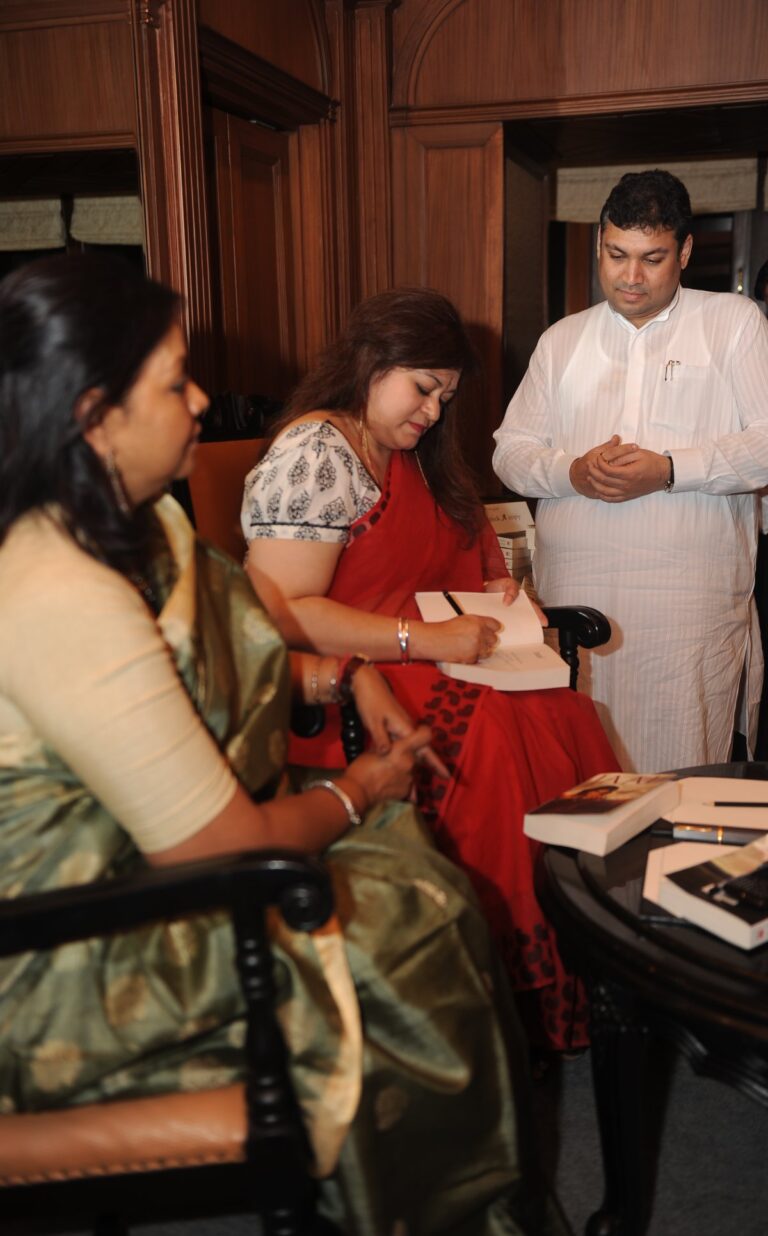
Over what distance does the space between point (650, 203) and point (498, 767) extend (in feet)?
4.42

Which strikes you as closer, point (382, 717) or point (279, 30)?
point (382, 717)

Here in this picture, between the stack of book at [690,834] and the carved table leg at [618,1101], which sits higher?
the stack of book at [690,834]

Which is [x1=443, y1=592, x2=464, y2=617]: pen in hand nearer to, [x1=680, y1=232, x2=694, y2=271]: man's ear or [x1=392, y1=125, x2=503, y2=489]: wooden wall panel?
[x1=680, y1=232, x2=694, y2=271]: man's ear

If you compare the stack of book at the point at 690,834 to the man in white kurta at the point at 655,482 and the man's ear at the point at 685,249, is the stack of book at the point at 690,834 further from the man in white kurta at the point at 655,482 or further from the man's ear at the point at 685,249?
the man's ear at the point at 685,249

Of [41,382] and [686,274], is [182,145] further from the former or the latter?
[686,274]

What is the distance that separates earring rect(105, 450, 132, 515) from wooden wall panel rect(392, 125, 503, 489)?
2.88m

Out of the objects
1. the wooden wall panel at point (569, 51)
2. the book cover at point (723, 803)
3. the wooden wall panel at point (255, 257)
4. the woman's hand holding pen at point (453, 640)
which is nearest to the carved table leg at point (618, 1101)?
Answer: the book cover at point (723, 803)

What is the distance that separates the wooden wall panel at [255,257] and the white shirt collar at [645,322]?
107 cm

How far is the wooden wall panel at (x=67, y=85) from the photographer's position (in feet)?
6.96

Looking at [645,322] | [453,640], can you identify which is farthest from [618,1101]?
[645,322]

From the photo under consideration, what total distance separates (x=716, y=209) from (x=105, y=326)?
3895 mm

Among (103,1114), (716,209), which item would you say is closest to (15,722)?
(103,1114)

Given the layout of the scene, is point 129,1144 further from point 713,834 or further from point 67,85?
point 67,85

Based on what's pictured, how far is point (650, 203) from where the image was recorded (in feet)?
7.78
